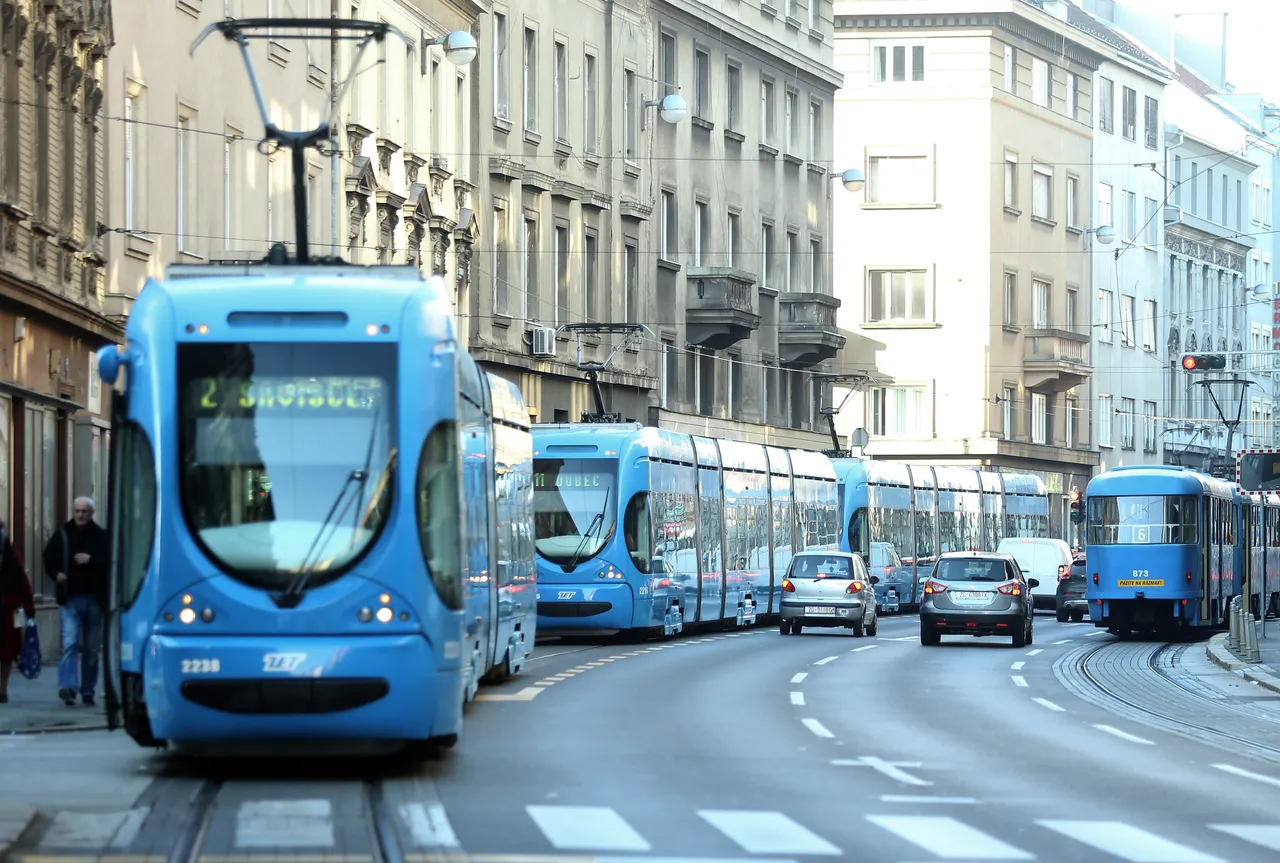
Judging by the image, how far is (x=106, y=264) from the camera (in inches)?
1325

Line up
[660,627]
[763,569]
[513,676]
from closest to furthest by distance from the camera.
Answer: [513,676] → [660,627] → [763,569]

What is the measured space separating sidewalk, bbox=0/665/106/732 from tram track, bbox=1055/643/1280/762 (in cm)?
878

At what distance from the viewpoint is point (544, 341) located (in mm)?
53844

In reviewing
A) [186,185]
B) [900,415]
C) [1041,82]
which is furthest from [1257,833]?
[1041,82]

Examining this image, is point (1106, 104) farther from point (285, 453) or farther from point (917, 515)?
point (285, 453)

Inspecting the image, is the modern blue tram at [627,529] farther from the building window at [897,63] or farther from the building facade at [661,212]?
the building window at [897,63]

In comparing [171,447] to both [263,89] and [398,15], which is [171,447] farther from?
[398,15]

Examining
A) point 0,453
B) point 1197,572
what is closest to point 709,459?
point 1197,572

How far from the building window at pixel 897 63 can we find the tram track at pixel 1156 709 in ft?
151

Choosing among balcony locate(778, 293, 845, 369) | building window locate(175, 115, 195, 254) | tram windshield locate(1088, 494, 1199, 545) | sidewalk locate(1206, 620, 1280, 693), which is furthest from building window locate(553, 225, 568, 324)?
building window locate(175, 115, 195, 254)

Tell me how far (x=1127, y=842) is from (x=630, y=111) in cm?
4854

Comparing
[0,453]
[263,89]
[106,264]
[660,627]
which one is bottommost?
[660,627]

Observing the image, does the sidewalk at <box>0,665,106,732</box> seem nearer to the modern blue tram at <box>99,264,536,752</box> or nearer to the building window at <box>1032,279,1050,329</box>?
the modern blue tram at <box>99,264,536,752</box>

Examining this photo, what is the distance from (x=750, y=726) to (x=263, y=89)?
20.5m
